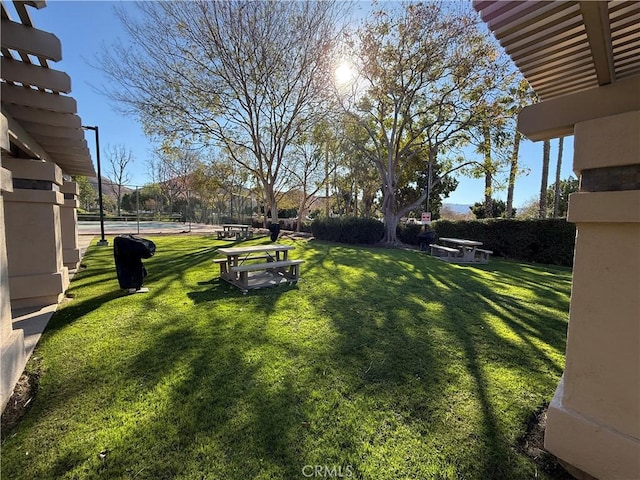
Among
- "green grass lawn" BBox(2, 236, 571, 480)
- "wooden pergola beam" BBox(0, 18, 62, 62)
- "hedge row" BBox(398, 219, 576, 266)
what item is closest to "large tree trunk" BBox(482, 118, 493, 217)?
"hedge row" BBox(398, 219, 576, 266)

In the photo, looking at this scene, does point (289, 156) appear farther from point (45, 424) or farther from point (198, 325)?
point (45, 424)

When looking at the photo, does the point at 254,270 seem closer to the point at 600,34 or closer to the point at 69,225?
the point at 69,225

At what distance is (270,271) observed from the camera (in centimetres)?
697

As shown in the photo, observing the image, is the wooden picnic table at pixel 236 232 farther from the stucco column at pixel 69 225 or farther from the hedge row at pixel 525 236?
the hedge row at pixel 525 236

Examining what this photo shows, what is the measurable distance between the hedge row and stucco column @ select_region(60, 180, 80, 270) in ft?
44.1

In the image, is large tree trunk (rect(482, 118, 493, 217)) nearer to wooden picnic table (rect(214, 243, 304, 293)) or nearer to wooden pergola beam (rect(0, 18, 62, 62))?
wooden picnic table (rect(214, 243, 304, 293))

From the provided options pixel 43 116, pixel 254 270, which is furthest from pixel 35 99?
pixel 254 270

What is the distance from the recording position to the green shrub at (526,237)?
10172 millimetres

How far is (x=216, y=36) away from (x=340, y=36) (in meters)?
5.10

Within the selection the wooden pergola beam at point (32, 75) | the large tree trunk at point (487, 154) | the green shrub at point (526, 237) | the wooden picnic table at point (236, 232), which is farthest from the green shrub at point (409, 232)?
the wooden pergola beam at point (32, 75)

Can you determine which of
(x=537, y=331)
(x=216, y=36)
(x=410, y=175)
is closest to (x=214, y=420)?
(x=537, y=331)

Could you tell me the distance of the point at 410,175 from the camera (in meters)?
23.5

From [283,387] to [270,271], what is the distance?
4.56 m

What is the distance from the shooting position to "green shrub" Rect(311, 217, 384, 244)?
1426cm
